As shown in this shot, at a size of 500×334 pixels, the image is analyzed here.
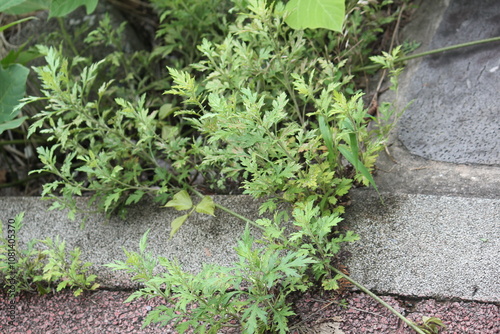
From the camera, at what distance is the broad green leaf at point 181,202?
2057 millimetres

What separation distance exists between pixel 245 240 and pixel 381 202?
0.64m

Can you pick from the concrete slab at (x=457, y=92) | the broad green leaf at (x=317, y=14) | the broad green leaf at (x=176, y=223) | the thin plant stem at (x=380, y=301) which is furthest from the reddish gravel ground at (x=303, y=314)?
the broad green leaf at (x=317, y=14)

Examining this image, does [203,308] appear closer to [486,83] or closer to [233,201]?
[233,201]

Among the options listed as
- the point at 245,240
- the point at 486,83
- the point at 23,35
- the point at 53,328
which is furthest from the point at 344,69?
the point at 23,35

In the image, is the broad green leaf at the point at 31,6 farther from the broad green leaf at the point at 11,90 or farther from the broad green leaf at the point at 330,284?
the broad green leaf at the point at 330,284

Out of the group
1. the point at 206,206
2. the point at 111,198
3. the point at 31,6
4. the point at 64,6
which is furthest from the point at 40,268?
the point at 31,6

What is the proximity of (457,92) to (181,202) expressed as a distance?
1.29m

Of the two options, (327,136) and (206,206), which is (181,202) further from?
(327,136)

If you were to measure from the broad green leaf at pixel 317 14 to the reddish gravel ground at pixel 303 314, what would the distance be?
1.00 metres

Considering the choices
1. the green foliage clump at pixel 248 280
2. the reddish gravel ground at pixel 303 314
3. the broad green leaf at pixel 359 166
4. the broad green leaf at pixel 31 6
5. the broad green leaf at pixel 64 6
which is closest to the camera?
the green foliage clump at pixel 248 280

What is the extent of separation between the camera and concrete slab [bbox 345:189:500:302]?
66.2 inches

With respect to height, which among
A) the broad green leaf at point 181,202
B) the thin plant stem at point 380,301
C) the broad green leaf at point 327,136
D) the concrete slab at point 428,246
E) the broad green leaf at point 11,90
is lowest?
the thin plant stem at point 380,301

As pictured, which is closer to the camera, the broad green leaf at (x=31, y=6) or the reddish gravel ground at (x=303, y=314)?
the reddish gravel ground at (x=303, y=314)

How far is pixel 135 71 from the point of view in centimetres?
290
